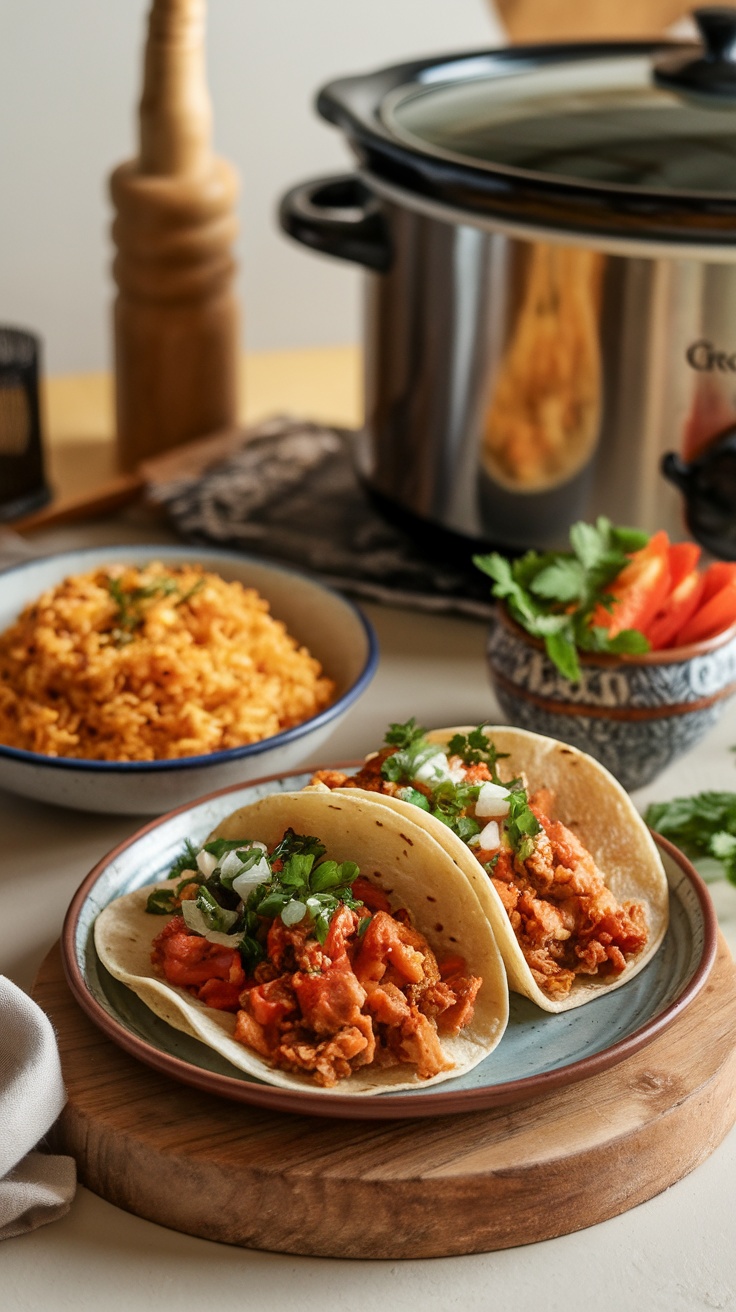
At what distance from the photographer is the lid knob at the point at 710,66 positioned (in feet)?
6.25

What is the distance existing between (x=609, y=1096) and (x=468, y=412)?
39.6 inches

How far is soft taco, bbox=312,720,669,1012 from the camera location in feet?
4.02

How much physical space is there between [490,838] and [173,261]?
140 cm

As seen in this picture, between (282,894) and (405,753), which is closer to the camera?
(282,894)

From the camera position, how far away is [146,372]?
2449 mm

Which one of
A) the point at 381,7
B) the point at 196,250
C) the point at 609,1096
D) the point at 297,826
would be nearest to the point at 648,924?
the point at 609,1096

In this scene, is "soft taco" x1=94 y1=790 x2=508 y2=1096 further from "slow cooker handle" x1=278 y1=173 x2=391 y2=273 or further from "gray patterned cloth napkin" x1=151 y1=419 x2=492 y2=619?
"slow cooker handle" x1=278 y1=173 x2=391 y2=273

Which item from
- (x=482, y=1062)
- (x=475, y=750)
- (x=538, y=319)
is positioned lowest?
(x=482, y=1062)

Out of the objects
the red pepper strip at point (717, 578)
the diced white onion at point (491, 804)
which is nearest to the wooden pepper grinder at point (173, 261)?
the red pepper strip at point (717, 578)

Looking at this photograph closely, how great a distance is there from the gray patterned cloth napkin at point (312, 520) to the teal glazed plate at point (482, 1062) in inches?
28.7

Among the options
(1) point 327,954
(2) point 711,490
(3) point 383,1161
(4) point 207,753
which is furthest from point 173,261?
(3) point 383,1161

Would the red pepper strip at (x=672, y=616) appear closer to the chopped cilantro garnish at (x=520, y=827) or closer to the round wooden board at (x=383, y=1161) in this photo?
the chopped cilantro garnish at (x=520, y=827)

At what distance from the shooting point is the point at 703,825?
1.53m

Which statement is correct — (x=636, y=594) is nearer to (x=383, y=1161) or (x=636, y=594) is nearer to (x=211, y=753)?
(x=211, y=753)
